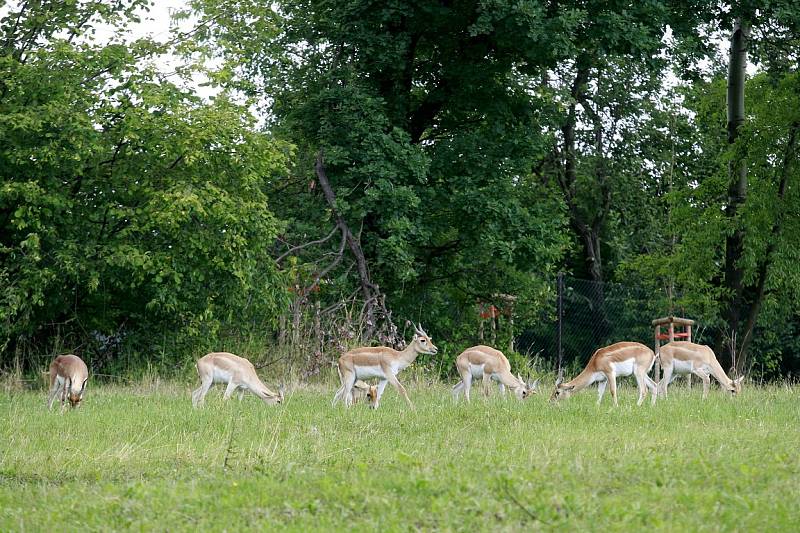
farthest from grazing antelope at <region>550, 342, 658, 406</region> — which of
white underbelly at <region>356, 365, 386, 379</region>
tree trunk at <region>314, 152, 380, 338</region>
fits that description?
tree trunk at <region>314, 152, 380, 338</region>

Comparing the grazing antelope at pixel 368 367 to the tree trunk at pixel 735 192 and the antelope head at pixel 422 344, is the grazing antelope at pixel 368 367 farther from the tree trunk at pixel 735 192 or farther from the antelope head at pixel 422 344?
the tree trunk at pixel 735 192

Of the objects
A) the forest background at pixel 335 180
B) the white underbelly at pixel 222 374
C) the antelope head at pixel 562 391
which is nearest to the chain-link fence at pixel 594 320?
the forest background at pixel 335 180

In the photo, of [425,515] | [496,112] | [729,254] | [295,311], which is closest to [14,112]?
[295,311]

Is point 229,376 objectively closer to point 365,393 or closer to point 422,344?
point 365,393

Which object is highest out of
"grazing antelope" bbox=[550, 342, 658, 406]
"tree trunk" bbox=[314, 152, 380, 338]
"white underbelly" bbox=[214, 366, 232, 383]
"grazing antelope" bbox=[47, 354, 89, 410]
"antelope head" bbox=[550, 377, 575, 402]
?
"tree trunk" bbox=[314, 152, 380, 338]

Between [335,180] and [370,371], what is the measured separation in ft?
30.3

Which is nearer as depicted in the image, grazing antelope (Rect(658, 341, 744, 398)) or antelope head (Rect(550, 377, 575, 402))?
antelope head (Rect(550, 377, 575, 402))

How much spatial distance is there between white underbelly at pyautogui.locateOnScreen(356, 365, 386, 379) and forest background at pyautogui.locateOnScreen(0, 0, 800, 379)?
14.5 ft

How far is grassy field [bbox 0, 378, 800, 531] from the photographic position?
888 cm

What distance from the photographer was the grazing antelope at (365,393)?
18.3 metres

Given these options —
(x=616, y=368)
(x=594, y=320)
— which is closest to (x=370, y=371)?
(x=616, y=368)

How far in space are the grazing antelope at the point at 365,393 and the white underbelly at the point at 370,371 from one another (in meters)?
0.20

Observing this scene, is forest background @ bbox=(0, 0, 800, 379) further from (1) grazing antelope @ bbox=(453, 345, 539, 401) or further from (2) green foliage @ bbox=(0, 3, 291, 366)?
(1) grazing antelope @ bbox=(453, 345, 539, 401)

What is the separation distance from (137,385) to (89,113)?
5175 mm
